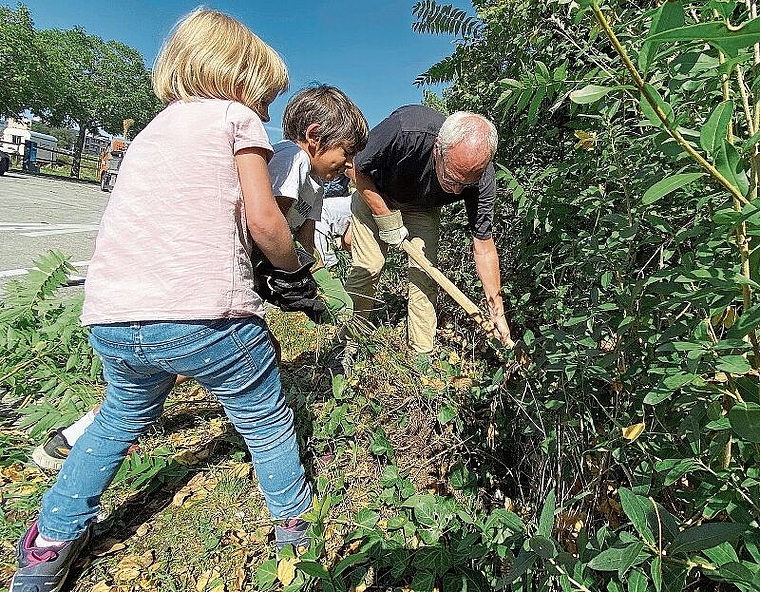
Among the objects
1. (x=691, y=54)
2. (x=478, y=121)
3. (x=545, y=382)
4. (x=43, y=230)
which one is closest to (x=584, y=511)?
(x=545, y=382)

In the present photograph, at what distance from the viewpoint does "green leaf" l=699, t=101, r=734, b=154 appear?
705 millimetres

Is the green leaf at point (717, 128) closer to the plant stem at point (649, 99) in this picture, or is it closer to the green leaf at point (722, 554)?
the plant stem at point (649, 99)

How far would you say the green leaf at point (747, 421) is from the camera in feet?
2.56

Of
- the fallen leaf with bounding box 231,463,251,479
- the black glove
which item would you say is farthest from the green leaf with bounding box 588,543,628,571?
the fallen leaf with bounding box 231,463,251,479

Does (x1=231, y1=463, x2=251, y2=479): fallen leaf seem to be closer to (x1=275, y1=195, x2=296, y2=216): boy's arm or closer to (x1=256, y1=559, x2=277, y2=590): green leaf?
(x1=256, y1=559, x2=277, y2=590): green leaf

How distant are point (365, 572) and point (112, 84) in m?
51.5

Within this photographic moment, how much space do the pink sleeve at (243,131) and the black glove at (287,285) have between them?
466 millimetres

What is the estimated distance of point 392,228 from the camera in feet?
10.3

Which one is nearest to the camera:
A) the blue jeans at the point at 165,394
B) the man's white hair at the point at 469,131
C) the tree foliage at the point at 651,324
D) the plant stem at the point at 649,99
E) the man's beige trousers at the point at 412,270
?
the plant stem at the point at 649,99

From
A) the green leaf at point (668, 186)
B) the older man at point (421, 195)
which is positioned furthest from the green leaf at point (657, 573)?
the older man at point (421, 195)

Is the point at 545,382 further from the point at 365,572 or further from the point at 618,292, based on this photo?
the point at 365,572

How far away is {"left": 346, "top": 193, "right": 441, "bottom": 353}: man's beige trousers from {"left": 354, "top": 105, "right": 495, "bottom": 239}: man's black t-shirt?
0.23 meters

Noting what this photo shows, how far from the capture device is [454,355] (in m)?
3.46

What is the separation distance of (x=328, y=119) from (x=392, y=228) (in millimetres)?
1104
